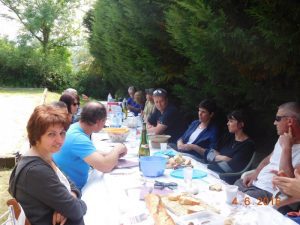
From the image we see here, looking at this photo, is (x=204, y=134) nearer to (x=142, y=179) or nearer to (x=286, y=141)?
(x=286, y=141)

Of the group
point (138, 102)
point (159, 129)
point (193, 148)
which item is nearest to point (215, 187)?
point (193, 148)

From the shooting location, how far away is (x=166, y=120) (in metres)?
5.41

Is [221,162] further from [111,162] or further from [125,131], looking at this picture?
[111,162]

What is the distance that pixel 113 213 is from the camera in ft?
6.99

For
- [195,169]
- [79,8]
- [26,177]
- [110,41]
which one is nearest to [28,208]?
[26,177]

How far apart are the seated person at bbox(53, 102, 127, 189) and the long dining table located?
94mm

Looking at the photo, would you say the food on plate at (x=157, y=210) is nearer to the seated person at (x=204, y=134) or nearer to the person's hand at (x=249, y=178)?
the person's hand at (x=249, y=178)

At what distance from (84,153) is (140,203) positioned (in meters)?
0.88

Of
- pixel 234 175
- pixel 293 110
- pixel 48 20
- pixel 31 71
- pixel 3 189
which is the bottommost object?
pixel 3 189

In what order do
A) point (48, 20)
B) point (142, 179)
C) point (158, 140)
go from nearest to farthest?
point (142, 179), point (158, 140), point (48, 20)

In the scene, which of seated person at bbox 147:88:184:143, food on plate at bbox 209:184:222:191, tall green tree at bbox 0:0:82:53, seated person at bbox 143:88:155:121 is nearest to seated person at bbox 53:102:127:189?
food on plate at bbox 209:184:222:191

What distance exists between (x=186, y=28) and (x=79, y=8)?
2748cm

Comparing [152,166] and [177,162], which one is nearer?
[152,166]

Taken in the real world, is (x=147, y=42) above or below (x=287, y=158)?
above
